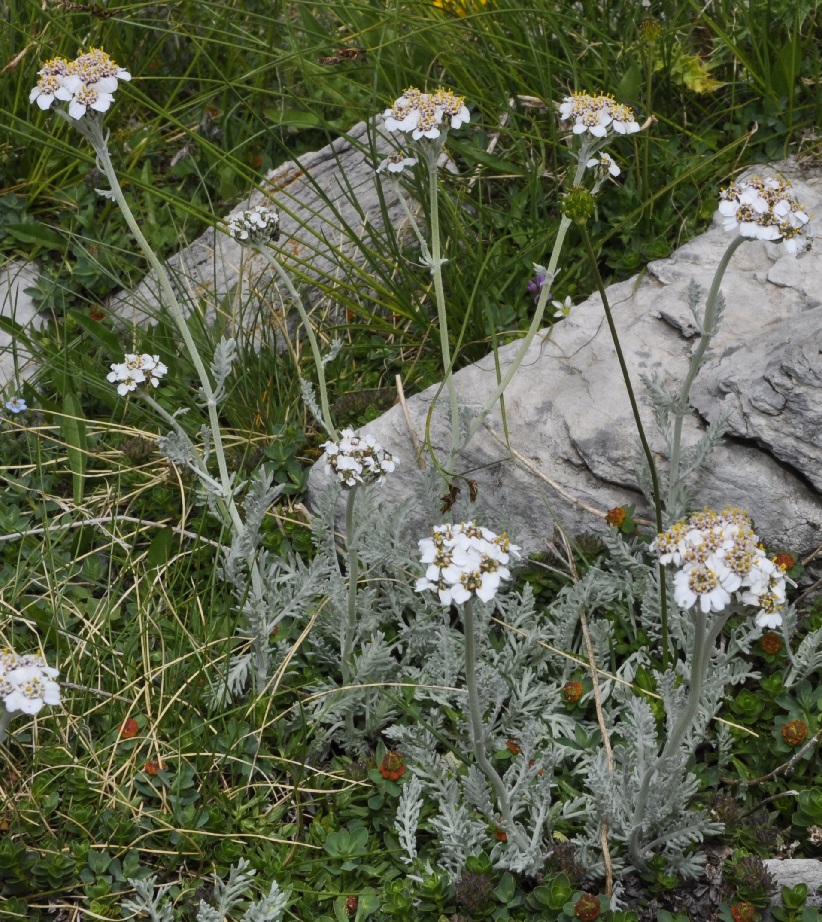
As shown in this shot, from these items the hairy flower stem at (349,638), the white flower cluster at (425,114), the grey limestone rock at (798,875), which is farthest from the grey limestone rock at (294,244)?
the grey limestone rock at (798,875)

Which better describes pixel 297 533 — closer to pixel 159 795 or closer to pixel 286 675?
pixel 286 675

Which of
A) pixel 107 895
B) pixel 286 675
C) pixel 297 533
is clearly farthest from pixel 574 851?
pixel 297 533

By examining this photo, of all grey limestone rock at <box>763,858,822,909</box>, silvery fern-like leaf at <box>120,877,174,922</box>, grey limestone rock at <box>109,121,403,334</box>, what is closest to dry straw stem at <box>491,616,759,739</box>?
grey limestone rock at <box>763,858,822,909</box>

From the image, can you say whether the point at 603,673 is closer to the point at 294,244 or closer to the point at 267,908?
the point at 267,908

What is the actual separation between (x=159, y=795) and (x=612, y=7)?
3.72 meters

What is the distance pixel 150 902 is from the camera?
8.31 feet

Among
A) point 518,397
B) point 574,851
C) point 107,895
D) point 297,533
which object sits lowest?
point 574,851

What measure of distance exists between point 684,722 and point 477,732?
49 cm

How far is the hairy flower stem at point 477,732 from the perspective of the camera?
217cm

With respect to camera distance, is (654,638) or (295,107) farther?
(295,107)

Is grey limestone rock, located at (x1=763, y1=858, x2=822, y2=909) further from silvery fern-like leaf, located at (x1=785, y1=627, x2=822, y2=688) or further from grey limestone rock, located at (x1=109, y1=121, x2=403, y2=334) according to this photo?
grey limestone rock, located at (x1=109, y1=121, x2=403, y2=334)

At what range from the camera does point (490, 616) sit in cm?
333

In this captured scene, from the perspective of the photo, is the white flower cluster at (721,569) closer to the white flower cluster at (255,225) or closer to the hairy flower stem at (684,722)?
the hairy flower stem at (684,722)

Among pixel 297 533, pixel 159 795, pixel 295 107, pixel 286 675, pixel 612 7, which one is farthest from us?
pixel 295 107
